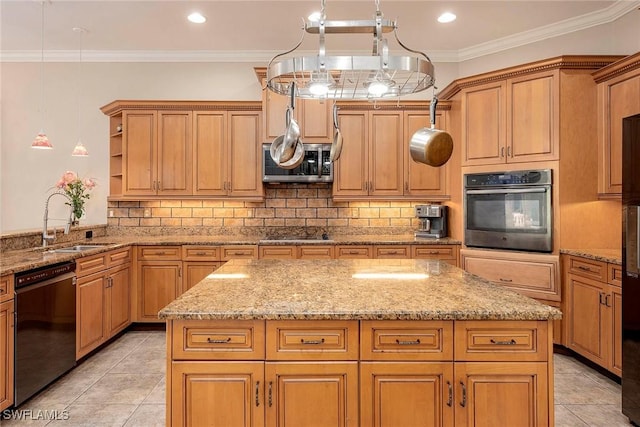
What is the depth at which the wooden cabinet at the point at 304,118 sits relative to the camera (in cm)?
418

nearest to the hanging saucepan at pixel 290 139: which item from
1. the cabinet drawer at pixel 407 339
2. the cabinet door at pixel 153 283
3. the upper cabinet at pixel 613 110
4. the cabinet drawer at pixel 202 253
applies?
the cabinet drawer at pixel 407 339

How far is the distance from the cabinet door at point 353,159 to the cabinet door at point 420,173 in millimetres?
440

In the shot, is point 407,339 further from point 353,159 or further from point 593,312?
point 353,159

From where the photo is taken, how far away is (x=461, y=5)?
11.5 feet

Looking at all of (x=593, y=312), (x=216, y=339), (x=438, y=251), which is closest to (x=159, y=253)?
(x=216, y=339)

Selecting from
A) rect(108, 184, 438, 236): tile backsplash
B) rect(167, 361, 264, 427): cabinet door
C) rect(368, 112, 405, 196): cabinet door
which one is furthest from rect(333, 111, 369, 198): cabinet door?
rect(167, 361, 264, 427): cabinet door

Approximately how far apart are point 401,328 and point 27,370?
2.41 meters

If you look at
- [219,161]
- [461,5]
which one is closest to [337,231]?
[219,161]

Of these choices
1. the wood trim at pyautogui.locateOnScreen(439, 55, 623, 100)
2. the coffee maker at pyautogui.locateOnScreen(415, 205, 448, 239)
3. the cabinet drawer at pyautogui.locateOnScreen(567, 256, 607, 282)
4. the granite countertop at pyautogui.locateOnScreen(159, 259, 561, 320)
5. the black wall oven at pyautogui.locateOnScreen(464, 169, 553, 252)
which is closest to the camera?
the granite countertop at pyautogui.locateOnScreen(159, 259, 561, 320)

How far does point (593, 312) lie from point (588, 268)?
335mm

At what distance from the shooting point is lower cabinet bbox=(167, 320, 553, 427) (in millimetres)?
1536

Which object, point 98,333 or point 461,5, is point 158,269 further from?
point 461,5

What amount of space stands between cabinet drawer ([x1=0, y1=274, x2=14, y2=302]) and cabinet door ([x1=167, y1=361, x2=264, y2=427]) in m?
1.46

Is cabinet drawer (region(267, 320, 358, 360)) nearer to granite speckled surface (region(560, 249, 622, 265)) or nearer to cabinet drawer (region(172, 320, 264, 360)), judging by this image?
cabinet drawer (region(172, 320, 264, 360))
